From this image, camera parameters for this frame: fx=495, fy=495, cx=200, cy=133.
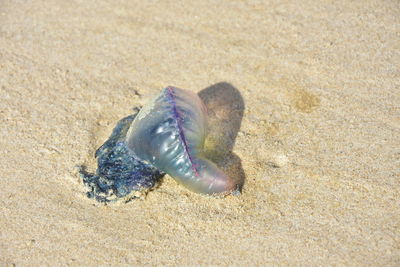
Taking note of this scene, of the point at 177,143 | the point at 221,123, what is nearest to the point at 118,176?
the point at 177,143

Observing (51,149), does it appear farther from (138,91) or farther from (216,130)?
(216,130)

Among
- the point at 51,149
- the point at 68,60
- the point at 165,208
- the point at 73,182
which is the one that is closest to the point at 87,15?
the point at 68,60

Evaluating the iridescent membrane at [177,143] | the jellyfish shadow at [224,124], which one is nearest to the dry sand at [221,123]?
the jellyfish shadow at [224,124]

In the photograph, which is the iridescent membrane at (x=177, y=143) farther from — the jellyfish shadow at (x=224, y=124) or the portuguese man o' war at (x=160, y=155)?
the jellyfish shadow at (x=224, y=124)

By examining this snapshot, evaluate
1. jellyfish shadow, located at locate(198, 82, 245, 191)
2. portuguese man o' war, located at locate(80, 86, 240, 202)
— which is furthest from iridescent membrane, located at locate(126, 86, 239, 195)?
jellyfish shadow, located at locate(198, 82, 245, 191)

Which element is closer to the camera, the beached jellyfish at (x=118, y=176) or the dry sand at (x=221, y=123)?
the dry sand at (x=221, y=123)
